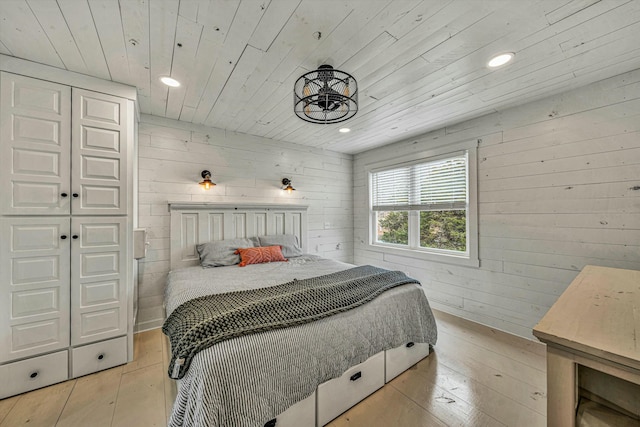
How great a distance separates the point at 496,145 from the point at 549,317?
2.45m

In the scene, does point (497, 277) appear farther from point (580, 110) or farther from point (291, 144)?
point (291, 144)

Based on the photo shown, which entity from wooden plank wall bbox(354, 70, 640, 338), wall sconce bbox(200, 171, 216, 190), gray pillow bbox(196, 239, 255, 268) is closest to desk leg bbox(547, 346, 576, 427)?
wooden plank wall bbox(354, 70, 640, 338)

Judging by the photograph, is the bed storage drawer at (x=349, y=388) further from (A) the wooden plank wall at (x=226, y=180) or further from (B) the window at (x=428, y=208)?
(A) the wooden plank wall at (x=226, y=180)

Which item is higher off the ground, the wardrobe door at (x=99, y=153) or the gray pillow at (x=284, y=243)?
the wardrobe door at (x=99, y=153)

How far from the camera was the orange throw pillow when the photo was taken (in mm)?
2932

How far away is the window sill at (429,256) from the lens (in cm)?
302

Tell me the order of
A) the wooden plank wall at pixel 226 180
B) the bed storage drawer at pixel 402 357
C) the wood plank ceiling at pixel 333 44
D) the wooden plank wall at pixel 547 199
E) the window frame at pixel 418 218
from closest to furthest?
the wood plank ceiling at pixel 333 44
the bed storage drawer at pixel 402 357
the wooden plank wall at pixel 547 199
the wooden plank wall at pixel 226 180
the window frame at pixel 418 218

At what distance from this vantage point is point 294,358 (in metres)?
1.37

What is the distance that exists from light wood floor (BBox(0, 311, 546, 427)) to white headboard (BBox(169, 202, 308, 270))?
1.15 meters

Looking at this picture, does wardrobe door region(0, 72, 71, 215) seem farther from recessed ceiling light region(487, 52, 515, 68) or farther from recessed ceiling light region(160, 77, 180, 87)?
recessed ceiling light region(487, 52, 515, 68)

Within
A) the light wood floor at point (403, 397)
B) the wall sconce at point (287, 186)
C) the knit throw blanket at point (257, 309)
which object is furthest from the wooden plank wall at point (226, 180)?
the knit throw blanket at point (257, 309)

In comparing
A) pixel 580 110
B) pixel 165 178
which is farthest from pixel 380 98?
pixel 165 178

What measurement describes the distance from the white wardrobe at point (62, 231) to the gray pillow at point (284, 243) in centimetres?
150

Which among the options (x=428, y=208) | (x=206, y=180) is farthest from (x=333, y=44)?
(x=428, y=208)
